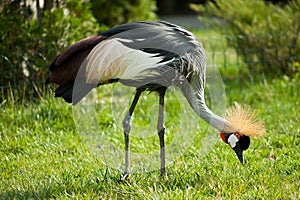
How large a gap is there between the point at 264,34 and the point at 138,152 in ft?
9.53

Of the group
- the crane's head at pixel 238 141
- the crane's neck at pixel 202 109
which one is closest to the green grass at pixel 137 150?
the crane's head at pixel 238 141

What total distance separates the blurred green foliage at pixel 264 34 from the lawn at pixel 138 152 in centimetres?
58

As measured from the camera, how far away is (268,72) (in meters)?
7.14

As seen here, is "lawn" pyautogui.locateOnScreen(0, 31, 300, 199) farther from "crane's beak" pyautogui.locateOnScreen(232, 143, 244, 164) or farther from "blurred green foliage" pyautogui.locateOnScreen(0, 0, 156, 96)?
"blurred green foliage" pyautogui.locateOnScreen(0, 0, 156, 96)

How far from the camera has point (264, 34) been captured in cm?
697

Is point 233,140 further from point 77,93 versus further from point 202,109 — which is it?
point 77,93

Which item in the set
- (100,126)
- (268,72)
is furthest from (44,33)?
(268,72)

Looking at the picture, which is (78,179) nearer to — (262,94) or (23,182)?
(23,182)

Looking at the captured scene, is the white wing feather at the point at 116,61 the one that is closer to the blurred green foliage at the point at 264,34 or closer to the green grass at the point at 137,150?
the green grass at the point at 137,150

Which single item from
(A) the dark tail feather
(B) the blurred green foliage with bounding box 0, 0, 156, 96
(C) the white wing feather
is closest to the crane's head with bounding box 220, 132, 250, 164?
(C) the white wing feather

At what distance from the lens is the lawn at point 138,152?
382 cm

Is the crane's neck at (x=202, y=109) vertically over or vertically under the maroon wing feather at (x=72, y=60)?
under

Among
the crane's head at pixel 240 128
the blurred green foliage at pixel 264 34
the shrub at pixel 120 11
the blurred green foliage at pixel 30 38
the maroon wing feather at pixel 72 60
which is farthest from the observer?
the shrub at pixel 120 11

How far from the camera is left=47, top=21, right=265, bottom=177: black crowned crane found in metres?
3.80
